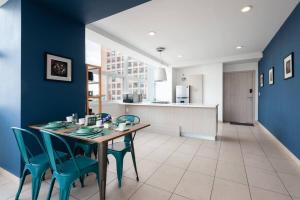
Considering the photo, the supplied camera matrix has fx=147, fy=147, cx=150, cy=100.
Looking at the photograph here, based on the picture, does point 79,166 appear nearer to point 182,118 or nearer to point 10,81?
point 10,81

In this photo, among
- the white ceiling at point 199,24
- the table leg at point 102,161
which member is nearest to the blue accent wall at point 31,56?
the white ceiling at point 199,24

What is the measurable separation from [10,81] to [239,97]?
693cm

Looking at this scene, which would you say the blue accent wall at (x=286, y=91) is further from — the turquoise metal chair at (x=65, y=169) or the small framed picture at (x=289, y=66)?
the turquoise metal chair at (x=65, y=169)

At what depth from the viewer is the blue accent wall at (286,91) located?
2.49m

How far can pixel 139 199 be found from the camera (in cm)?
166

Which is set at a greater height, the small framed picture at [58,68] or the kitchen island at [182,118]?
the small framed picture at [58,68]

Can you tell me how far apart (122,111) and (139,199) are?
345 cm

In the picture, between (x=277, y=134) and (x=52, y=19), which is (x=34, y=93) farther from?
(x=277, y=134)

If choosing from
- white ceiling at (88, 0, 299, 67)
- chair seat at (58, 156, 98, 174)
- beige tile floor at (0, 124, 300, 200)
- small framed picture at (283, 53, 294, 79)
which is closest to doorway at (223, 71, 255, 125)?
white ceiling at (88, 0, 299, 67)

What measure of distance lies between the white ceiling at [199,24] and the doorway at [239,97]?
146 centimetres

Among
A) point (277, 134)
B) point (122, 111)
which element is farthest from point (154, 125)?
point (277, 134)

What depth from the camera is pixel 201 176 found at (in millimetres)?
2111

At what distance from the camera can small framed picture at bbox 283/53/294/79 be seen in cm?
263

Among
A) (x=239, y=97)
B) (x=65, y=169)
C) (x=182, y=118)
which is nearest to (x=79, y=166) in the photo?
(x=65, y=169)
